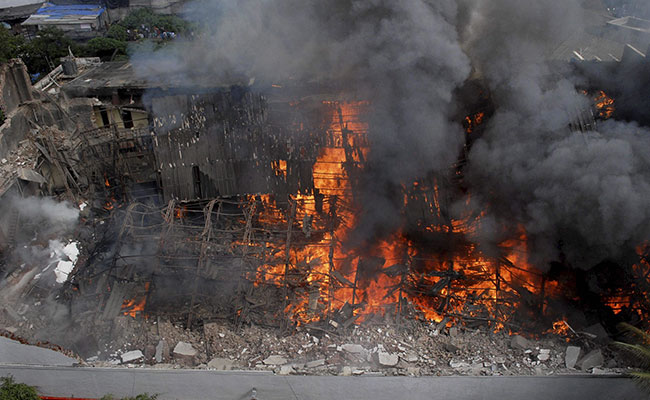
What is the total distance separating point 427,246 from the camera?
1395cm

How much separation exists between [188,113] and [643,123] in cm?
1309

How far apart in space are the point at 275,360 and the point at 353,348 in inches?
71.6

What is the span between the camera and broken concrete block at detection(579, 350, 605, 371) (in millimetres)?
11102

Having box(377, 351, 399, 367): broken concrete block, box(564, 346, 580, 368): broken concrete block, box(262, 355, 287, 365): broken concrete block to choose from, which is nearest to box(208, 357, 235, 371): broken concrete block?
box(262, 355, 287, 365): broken concrete block

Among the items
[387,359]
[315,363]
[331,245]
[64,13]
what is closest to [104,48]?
[64,13]

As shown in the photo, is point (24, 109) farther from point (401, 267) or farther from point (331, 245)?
point (401, 267)

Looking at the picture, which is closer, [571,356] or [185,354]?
[571,356]

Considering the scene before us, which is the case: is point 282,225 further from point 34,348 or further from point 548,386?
point 548,386

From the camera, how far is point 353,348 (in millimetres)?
11734

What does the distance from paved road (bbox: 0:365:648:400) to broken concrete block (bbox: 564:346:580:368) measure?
0.83 meters

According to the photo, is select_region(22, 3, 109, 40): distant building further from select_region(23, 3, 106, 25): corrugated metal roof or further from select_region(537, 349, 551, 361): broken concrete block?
select_region(537, 349, 551, 361): broken concrete block

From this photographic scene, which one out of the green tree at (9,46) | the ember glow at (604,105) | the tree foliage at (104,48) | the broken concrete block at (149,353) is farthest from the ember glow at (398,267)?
the tree foliage at (104,48)

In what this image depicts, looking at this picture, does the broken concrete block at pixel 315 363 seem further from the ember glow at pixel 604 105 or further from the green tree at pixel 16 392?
the ember glow at pixel 604 105

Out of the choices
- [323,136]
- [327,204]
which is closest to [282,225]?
[327,204]
